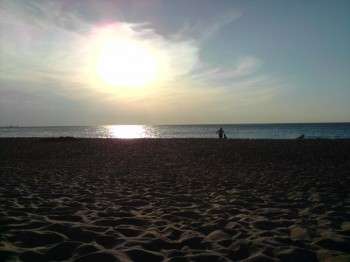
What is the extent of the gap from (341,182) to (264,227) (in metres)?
4.94

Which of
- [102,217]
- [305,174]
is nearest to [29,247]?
[102,217]

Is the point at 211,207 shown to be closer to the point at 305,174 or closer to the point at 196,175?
the point at 196,175

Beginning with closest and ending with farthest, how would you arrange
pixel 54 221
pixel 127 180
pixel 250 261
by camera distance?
pixel 250 261
pixel 54 221
pixel 127 180

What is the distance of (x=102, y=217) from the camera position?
5453mm

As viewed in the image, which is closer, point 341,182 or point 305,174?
point 341,182

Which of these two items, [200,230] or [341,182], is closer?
[200,230]

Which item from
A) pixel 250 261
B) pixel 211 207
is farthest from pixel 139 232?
pixel 211 207

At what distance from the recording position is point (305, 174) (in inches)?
416

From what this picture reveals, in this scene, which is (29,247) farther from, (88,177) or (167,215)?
(88,177)

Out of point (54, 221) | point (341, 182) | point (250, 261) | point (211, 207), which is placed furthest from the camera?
point (341, 182)

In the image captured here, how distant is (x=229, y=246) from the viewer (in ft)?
13.4

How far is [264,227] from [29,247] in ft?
9.68

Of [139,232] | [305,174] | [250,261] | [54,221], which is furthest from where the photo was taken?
[305,174]

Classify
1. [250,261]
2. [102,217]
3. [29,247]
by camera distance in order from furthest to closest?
[102,217] → [29,247] → [250,261]
